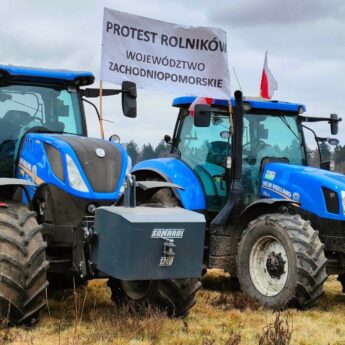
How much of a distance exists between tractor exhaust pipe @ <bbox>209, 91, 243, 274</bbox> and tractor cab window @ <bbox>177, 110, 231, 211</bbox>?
28cm

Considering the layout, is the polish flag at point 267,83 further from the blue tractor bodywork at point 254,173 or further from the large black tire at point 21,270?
the large black tire at point 21,270

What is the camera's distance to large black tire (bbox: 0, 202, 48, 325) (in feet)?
17.1

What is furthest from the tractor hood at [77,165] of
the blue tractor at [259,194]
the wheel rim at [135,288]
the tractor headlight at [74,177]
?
the wheel rim at [135,288]

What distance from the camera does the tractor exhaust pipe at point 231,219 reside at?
7938 mm

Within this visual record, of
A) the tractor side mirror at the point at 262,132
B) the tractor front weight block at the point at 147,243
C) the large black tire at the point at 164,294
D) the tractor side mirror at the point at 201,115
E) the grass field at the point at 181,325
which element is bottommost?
the grass field at the point at 181,325

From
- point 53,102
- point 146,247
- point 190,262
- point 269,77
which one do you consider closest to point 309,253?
point 190,262

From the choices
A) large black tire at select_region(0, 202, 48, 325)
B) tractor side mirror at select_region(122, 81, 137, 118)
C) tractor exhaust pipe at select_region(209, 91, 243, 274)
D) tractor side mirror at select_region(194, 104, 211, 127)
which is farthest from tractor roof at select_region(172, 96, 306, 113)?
large black tire at select_region(0, 202, 48, 325)

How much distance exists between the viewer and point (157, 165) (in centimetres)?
904

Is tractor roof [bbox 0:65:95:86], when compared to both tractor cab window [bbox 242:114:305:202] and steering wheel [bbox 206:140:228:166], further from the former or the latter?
tractor cab window [bbox 242:114:305:202]

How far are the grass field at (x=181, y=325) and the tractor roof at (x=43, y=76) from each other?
88.5 inches

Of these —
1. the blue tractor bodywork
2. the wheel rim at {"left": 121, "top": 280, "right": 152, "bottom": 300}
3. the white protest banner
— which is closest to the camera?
the wheel rim at {"left": 121, "top": 280, "right": 152, "bottom": 300}

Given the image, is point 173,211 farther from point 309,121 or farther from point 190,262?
point 309,121

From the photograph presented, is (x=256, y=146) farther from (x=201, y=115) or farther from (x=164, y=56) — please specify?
(x=164, y=56)

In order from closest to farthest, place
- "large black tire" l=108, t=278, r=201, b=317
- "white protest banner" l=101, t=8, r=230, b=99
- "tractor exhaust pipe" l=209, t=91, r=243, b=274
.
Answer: "large black tire" l=108, t=278, r=201, b=317, "white protest banner" l=101, t=8, r=230, b=99, "tractor exhaust pipe" l=209, t=91, r=243, b=274
